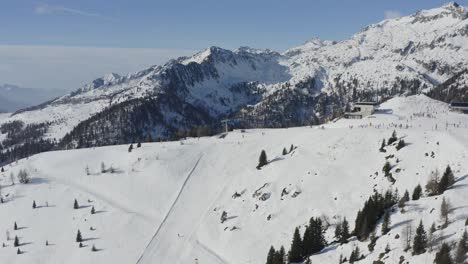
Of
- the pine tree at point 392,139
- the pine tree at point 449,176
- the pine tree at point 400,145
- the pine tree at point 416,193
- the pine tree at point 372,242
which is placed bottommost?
the pine tree at point 372,242

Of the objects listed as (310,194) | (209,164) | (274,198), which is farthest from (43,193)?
(310,194)

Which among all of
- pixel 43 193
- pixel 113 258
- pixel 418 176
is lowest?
pixel 113 258

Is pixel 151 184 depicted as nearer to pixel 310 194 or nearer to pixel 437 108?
pixel 310 194

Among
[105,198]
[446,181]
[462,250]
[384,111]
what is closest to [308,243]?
[446,181]

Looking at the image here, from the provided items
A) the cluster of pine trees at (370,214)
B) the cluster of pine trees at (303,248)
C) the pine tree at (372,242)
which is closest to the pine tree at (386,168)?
the cluster of pine trees at (370,214)

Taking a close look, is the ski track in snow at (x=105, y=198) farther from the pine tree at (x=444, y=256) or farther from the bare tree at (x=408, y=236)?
the pine tree at (x=444, y=256)

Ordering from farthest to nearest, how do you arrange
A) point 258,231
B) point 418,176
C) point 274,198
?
point 274,198 → point 258,231 → point 418,176
